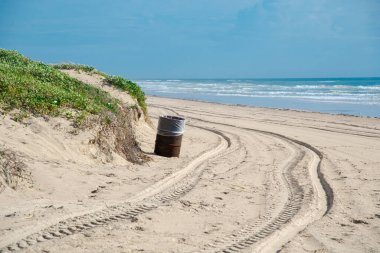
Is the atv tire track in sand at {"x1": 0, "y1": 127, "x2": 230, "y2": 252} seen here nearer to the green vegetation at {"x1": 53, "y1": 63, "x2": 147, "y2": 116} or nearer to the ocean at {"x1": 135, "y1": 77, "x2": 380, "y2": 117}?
the green vegetation at {"x1": 53, "y1": 63, "x2": 147, "y2": 116}

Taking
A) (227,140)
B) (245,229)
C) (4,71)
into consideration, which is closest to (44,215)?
(245,229)

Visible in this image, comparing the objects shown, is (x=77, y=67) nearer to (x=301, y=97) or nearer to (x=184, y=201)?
(x=184, y=201)

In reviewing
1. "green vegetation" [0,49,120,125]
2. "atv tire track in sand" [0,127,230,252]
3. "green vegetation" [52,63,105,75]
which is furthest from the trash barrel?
"green vegetation" [52,63,105,75]

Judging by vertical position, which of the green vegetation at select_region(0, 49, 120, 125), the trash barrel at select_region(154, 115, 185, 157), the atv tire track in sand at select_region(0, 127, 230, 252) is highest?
the green vegetation at select_region(0, 49, 120, 125)

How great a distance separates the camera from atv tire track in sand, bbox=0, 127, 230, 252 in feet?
13.6

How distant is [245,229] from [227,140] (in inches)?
315

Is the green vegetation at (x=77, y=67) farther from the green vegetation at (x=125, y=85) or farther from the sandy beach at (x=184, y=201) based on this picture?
the sandy beach at (x=184, y=201)

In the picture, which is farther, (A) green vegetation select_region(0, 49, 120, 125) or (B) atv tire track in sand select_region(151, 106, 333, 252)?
(A) green vegetation select_region(0, 49, 120, 125)

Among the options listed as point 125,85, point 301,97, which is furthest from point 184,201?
point 301,97

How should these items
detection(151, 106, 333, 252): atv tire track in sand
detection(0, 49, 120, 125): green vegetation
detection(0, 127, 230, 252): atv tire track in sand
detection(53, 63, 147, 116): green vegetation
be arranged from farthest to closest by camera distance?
detection(53, 63, 147, 116): green vegetation, detection(0, 49, 120, 125): green vegetation, detection(151, 106, 333, 252): atv tire track in sand, detection(0, 127, 230, 252): atv tire track in sand

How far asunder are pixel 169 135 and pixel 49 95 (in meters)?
2.67

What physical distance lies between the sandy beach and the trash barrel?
0.98 ft

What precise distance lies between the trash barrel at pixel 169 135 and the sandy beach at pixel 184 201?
0.30 m

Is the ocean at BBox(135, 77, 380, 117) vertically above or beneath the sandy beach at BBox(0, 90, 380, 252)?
above
